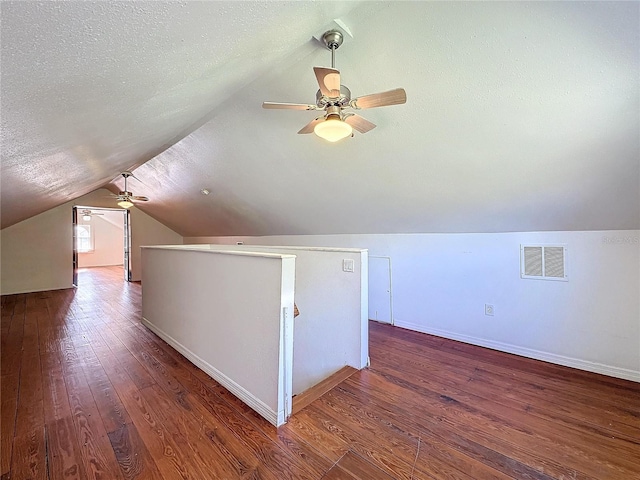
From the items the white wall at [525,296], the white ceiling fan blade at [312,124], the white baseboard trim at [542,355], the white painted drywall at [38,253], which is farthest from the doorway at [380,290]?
the white painted drywall at [38,253]

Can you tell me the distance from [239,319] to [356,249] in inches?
47.0

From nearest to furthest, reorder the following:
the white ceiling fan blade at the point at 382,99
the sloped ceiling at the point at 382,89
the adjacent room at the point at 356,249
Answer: the sloped ceiling at the point at 382,89 → the adjacent room at the point at 356,249 → the white ceiling fan blade at the point at 382,99

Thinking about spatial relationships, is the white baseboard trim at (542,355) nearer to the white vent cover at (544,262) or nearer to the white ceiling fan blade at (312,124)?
the white vent cover at (544,262)

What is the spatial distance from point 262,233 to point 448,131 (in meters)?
4.35

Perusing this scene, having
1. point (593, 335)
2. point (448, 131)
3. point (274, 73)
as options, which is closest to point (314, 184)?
point (274, 73)

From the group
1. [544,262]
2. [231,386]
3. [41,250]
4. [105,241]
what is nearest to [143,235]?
[41,250]

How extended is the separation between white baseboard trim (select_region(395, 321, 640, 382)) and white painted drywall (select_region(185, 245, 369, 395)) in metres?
1.33

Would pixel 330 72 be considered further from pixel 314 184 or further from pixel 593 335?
pixel 593 335

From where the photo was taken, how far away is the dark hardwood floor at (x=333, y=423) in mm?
1453

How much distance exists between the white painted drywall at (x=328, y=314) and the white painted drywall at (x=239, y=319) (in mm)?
913

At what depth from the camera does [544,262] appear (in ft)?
9.16

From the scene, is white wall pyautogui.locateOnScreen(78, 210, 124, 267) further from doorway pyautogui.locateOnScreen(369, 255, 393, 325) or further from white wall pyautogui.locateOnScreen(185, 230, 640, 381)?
white wall pyautogui.locateOnScreen(185, 230, 640, 381)

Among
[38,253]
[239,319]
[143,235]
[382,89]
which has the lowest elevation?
[239,319]

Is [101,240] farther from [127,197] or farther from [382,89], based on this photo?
[382,89]
